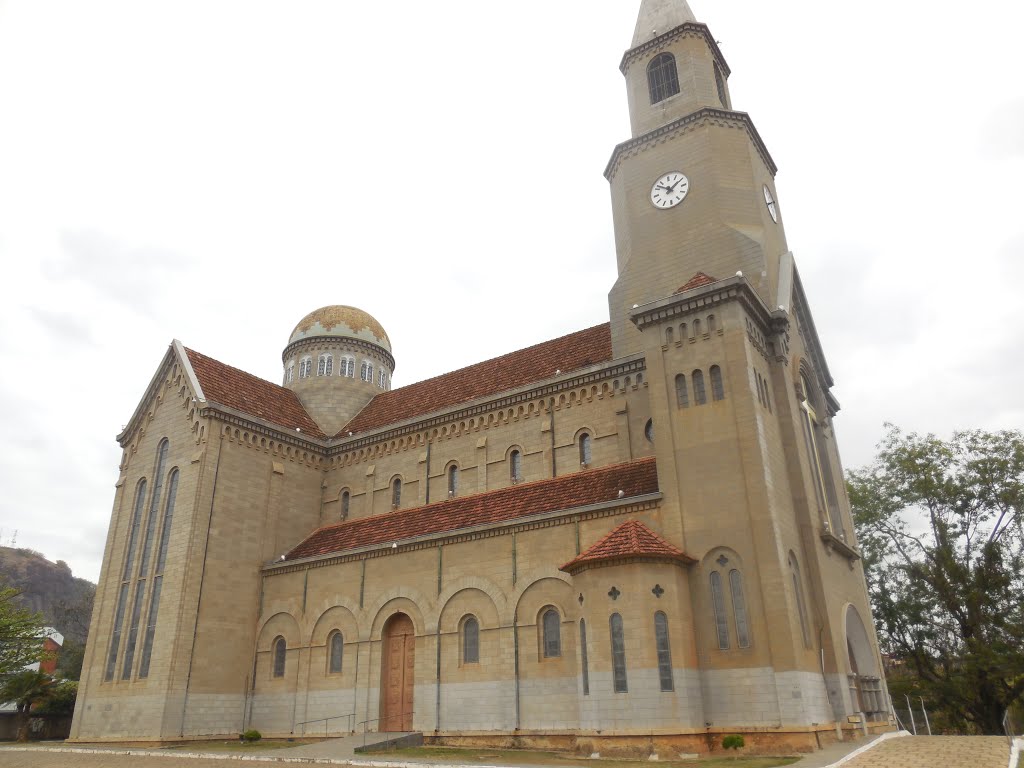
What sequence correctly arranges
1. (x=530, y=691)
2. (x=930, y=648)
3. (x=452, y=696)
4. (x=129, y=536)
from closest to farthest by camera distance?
(x=530, y=691)
(x=452, y=696)
(x=129, y=536)
(x=930, y=648)

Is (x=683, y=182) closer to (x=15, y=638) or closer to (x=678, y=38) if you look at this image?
(x=678, y=38)

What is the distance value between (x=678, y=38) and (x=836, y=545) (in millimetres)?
23435

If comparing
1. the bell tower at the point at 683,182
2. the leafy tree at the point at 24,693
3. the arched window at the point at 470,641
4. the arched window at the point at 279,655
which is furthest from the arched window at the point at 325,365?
the leafy tree at the point at 24,693

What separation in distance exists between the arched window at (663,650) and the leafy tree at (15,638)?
30.7 meters

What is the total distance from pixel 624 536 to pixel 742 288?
923cm

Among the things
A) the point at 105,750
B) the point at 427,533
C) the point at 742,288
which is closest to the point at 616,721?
the point at 427,533

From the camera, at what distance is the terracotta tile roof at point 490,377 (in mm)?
33875

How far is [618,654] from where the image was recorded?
21938 millimetres

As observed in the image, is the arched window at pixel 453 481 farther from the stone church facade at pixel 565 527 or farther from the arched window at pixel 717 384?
the arched window at pixel 717 384

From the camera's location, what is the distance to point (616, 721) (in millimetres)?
21156

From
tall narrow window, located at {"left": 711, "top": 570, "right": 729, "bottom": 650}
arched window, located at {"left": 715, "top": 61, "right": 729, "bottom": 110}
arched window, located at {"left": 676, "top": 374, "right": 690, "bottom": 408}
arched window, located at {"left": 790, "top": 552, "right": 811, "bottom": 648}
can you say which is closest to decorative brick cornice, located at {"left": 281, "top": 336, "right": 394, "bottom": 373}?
arched window, located at {"left": 715, "top": 61, "right": 729, "bottom": 110}

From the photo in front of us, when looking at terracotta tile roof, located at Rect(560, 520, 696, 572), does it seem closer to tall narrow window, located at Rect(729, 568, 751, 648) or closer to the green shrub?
tall narrow window, located at Rect(729, 568, 751, 648)

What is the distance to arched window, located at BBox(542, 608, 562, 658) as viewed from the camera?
25219mm

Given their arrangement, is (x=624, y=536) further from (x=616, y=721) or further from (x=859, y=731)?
(x=859, y=731)
